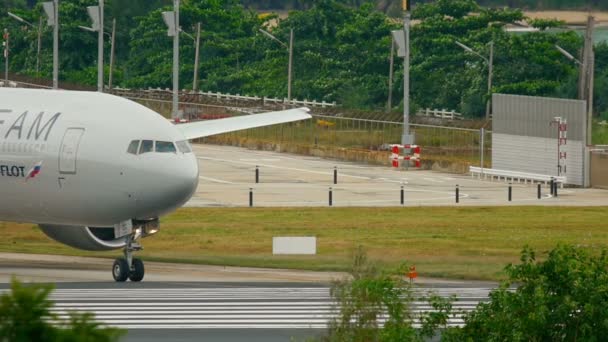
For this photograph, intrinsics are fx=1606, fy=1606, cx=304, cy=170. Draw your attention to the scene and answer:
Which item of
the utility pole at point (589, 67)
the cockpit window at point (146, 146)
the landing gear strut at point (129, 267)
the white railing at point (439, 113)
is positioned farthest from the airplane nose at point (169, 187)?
the white railing at point (439, 113)

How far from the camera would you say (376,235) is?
5106 cm

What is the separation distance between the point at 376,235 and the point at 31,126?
15157mm

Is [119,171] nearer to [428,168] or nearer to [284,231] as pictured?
[284,231]

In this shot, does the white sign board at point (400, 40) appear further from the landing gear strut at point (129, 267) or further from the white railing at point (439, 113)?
the landing gear strut at point (129, 267)

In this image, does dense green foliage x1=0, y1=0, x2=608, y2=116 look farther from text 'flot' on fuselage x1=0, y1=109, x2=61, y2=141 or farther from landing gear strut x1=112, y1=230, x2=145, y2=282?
landing gear strut x1=112, y1=230, x2=145, y2=282

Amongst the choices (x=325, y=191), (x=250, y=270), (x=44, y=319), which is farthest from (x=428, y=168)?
(x=44, y=319)

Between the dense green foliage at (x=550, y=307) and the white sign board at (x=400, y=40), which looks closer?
the dense green foliage at (x=550, y=307)

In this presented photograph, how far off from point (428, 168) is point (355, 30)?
50245 mm

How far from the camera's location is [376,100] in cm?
13038

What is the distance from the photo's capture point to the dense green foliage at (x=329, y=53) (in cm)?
12175

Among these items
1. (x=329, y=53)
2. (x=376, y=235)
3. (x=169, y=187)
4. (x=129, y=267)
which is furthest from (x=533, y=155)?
(x=329, y=53)

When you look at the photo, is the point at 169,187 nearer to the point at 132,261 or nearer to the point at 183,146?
the point at 183,146

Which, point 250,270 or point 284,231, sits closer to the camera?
point 250,270

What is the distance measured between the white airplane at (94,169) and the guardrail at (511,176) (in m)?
38.0
